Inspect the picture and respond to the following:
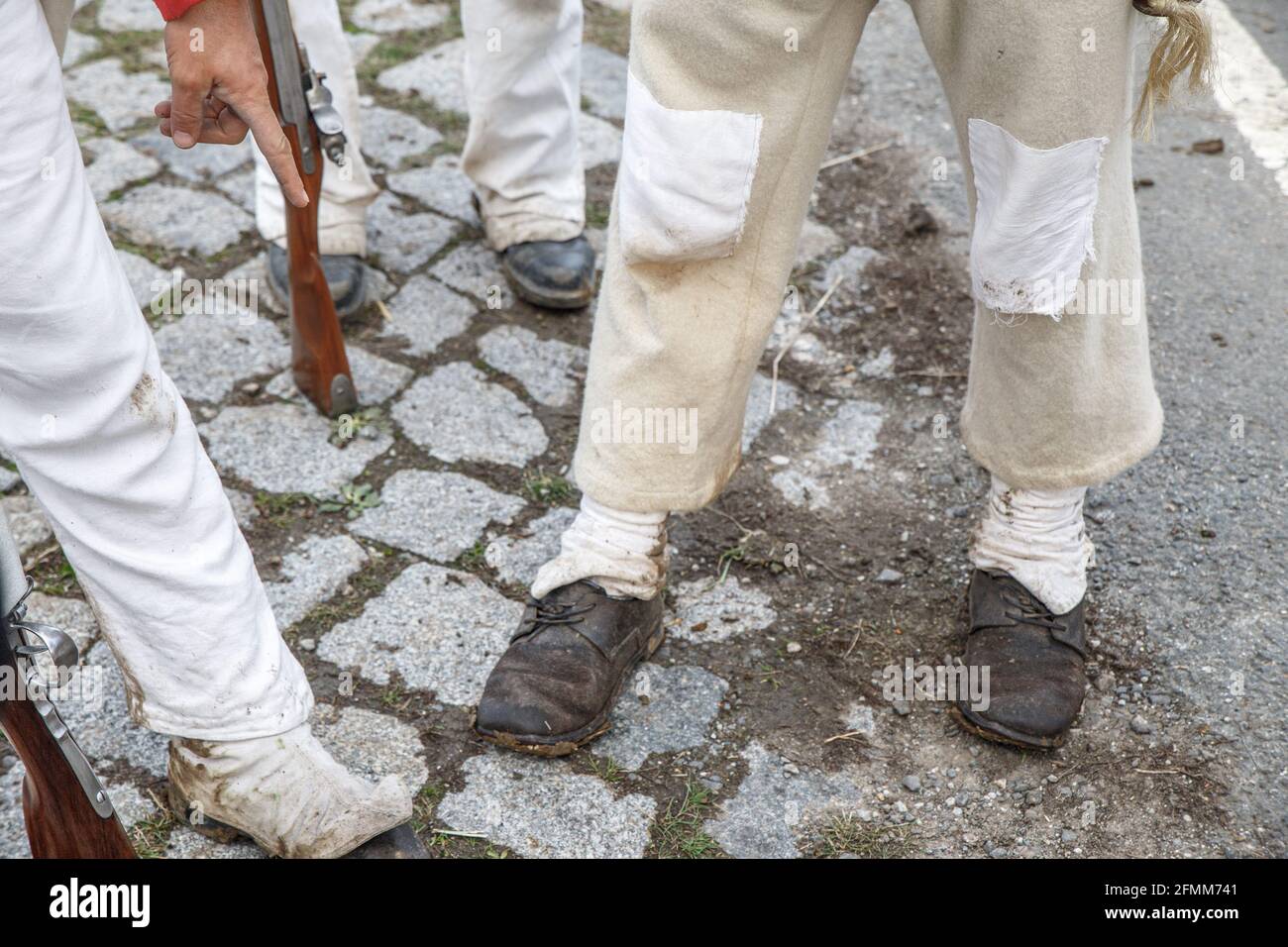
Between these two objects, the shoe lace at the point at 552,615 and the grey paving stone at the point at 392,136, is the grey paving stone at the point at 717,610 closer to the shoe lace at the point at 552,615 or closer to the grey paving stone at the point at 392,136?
the shoe lace at the point at 552,615

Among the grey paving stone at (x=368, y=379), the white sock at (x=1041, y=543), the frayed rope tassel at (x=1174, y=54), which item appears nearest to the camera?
the frayed rope tassel at (x=1174, y=54)

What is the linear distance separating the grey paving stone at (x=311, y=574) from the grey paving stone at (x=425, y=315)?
0.65m

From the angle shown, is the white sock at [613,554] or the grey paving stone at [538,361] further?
the grey paving stone at [538,361]

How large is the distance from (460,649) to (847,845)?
0.75 m

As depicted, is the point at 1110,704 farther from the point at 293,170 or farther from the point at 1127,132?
the point at 293,170

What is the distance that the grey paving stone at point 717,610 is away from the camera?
86.1 inches

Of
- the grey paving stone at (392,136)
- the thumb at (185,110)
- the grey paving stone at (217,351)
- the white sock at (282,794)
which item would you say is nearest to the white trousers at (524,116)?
the grey paving stone at (392,136)

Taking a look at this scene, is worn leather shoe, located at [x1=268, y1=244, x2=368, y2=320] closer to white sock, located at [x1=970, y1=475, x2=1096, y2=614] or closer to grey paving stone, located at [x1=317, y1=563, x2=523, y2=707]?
grey paving stone, located at [x1=317, y1=563, x2=523, y2=707]

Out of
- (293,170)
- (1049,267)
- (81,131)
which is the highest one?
(293,170)

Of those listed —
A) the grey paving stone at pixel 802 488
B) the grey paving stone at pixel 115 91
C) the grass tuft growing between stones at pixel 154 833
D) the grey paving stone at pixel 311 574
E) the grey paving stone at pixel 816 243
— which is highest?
the grey paving stone at pixel 115 91

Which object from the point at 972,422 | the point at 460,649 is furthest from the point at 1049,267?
the point at 460,649

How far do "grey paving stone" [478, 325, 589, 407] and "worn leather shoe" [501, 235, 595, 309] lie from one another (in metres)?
0.10

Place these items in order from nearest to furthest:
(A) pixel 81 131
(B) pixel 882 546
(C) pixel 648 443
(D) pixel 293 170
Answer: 1. (D) pixel 293 170
2. (C) pixel 648 443
3. (B) pixel 882 546
4. (A) pixel 81 131

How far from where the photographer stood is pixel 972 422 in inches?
79.7
